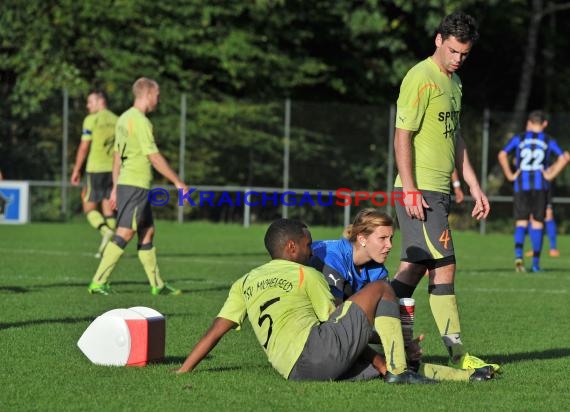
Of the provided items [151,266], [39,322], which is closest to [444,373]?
[39,322]

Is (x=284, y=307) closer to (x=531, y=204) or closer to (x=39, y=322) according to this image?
(x=39, y=322)

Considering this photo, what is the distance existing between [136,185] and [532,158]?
7.01 meters

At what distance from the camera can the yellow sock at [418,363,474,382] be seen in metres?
7.28

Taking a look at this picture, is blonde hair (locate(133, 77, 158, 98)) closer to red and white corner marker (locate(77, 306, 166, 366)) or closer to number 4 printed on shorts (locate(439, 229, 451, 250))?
red and white corner marker (locate(77, 306, 166, 366))

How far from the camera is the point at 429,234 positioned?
7.70 metres

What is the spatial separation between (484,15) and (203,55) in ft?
27.3

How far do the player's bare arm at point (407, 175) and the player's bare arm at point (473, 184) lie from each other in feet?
1.49

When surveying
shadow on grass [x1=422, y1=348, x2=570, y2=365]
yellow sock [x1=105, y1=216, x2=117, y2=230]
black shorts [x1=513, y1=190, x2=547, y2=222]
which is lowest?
shadow on grass [x1=422, y1=348, x2=570, y2=365]

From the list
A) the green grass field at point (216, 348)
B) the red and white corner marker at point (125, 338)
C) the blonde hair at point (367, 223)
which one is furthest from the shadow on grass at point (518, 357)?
the red and white corner marker at point (125, 338)

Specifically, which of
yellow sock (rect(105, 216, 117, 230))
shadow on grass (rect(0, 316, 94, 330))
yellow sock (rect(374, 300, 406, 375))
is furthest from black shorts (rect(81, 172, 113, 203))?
yellow sock (rect(374, 300, 406, 375))

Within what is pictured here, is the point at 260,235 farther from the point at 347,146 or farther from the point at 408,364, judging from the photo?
the point at 408,364

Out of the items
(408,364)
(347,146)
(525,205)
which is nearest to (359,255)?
(408,364)

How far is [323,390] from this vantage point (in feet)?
22.1

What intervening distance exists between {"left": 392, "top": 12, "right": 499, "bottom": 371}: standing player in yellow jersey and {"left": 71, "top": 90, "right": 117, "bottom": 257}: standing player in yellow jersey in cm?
935
